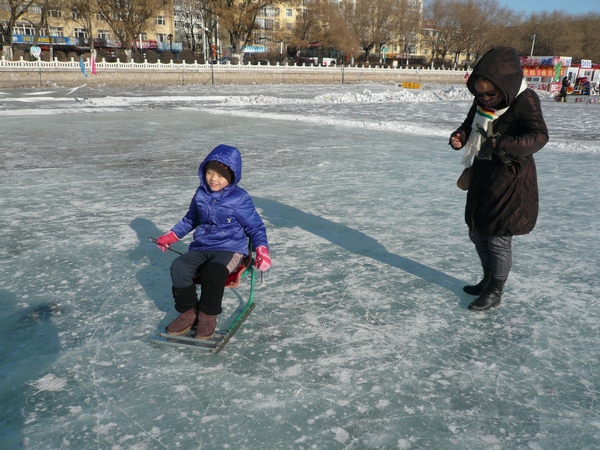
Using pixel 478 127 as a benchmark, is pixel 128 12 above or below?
above

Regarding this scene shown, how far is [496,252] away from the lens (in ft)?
9.85

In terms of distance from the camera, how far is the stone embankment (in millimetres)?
33844

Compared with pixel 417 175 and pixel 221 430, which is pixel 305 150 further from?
pixel 221 430

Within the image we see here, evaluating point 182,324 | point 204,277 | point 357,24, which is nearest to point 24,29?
point 357,24

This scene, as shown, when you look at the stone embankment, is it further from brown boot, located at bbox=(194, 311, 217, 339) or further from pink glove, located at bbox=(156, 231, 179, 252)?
brown boot, located at bbox=(194, 311, 217, 339)

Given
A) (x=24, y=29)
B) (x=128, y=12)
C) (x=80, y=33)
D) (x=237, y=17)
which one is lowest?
(x=24, y=29)

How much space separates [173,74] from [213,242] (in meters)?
41.0

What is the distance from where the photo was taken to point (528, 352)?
8.84 feet

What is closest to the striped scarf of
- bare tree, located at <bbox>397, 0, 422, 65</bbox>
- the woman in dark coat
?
the woman in dark coat

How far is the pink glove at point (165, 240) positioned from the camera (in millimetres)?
2746

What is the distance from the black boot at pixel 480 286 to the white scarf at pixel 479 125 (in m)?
0.79

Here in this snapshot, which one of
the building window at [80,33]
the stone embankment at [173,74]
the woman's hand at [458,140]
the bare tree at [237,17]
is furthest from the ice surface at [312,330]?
the building window at [80,33]

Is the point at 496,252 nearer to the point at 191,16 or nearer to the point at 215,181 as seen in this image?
the point at 215,181

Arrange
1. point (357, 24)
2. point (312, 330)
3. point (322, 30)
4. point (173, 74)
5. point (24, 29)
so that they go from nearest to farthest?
point (312, 330)
point (173, 74)
point (24, 29)
point (322, 30)
point (357, 24)
